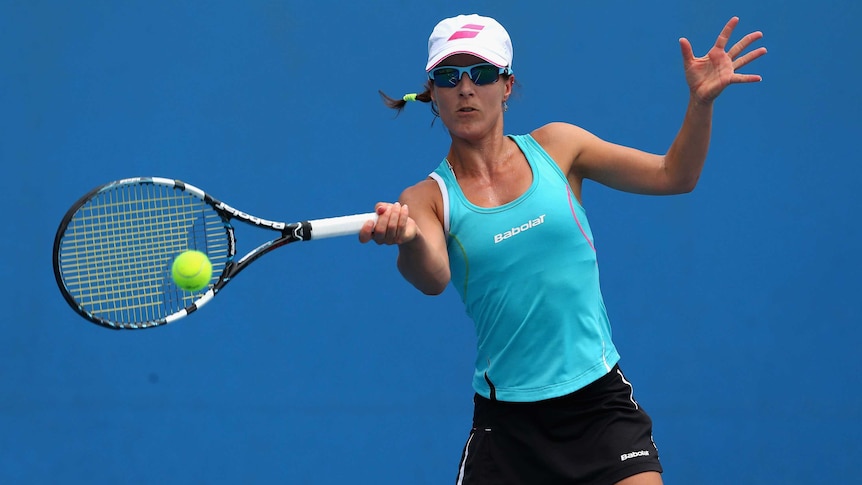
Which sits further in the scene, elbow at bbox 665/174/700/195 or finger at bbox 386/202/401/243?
elbow at bbox 665/174/700/195

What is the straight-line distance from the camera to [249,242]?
4.06 m

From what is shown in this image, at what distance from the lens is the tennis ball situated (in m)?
2.44

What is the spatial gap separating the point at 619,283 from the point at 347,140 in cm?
118

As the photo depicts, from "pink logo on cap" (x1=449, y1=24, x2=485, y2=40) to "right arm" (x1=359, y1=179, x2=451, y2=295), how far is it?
35 cm

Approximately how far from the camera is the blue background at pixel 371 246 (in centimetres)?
407

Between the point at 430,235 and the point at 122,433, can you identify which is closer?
the point at 430,235

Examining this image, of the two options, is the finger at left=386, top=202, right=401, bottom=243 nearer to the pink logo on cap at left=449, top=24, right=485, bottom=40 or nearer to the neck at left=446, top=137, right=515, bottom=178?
the neck at left=446, top=137, right=515, bottom=178

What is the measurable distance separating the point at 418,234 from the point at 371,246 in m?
1.81

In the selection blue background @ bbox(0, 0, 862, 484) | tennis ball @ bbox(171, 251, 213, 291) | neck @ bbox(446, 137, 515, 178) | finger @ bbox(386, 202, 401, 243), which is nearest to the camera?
finger @ bbox(386, 202, 401, 243)

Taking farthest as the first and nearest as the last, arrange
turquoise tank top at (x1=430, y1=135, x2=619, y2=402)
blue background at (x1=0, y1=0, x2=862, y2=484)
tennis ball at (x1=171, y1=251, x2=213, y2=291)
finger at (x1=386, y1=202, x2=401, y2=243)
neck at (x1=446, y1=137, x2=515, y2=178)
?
blue background at (x1=0, y1=0, x2=862, y2=484)
neck at (x1=446, y1=137, x2=515, y2=178)
turquoise tank top at (x1=430, y1=135, x2=619, y2=402)
tennis ball at (x1=171, y1=251, x2=213, y2=291)
finger at (x1=386, y1=202, x2=401, y2=243)

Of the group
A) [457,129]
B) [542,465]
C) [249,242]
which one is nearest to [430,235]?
[457,129]

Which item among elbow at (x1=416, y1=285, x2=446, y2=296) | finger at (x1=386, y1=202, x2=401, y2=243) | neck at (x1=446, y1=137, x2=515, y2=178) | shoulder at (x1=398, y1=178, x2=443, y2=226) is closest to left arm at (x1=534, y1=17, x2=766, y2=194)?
neck at (x1=446, y1=137, x2=515, y2=178)

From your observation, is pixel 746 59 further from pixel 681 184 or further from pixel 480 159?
pixel 480 159

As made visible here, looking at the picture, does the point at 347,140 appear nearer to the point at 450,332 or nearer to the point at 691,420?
the point at 450,332
